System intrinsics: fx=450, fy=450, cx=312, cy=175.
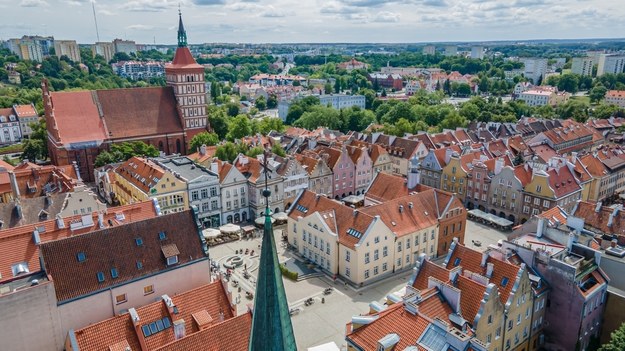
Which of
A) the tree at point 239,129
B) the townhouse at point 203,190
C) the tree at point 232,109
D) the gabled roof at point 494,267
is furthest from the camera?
the tree at point 232,109

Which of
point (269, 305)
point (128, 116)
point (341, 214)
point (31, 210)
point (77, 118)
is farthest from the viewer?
point (128, 116)

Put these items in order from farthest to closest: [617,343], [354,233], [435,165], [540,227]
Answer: [435,165] → [354,233] → [540,227] → [617,343]

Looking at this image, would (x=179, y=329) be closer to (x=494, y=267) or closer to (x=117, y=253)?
(x=117, y=253)

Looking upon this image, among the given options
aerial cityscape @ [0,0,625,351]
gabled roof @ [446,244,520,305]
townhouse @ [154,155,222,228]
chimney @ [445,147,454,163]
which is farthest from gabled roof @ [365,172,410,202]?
townhouse @ [154,155,222,228]

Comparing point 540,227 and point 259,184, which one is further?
point 259,184

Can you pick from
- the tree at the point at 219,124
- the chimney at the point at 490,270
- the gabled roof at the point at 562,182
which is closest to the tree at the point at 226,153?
the tree at the point at 219,124

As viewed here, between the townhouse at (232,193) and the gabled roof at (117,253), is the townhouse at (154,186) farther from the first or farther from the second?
the gabled roof at (117,253)

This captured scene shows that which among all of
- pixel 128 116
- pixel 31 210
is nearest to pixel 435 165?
pixel 31 210
